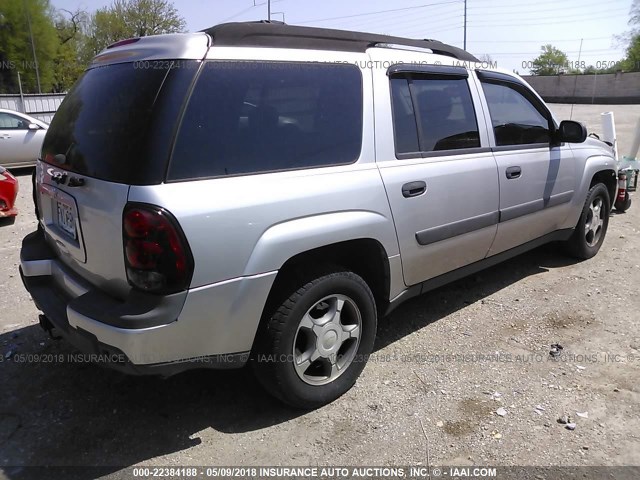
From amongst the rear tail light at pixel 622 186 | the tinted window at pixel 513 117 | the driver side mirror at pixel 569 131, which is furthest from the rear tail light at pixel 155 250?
the rear tail light at pixel 622 186

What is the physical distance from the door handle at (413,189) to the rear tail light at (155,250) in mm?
1435

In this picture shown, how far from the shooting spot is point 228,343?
2.51 meters

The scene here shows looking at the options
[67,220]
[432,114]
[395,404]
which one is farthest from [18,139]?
[395,404]

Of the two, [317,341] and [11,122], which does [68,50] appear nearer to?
[11,122]

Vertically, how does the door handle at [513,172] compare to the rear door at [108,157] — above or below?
below

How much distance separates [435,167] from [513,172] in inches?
38.1

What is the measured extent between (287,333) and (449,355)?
1.39m

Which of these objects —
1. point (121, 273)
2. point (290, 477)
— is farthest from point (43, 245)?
point (290, 477)

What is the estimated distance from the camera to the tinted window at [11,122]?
35.3ft

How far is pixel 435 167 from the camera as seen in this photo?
3371 millimetres

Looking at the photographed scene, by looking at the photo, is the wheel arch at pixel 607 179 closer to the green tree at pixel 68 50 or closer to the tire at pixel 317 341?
the tire at pixel 317 341

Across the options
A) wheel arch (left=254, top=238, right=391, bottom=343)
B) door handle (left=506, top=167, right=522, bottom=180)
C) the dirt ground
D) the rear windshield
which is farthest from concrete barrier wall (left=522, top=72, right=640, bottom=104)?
the rear windshield

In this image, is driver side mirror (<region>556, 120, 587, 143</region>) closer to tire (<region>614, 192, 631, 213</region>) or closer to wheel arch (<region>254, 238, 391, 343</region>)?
wheel arch (<region>254, 238, 391, 343</region>)

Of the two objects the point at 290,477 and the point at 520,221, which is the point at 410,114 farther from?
the point at 290,477
